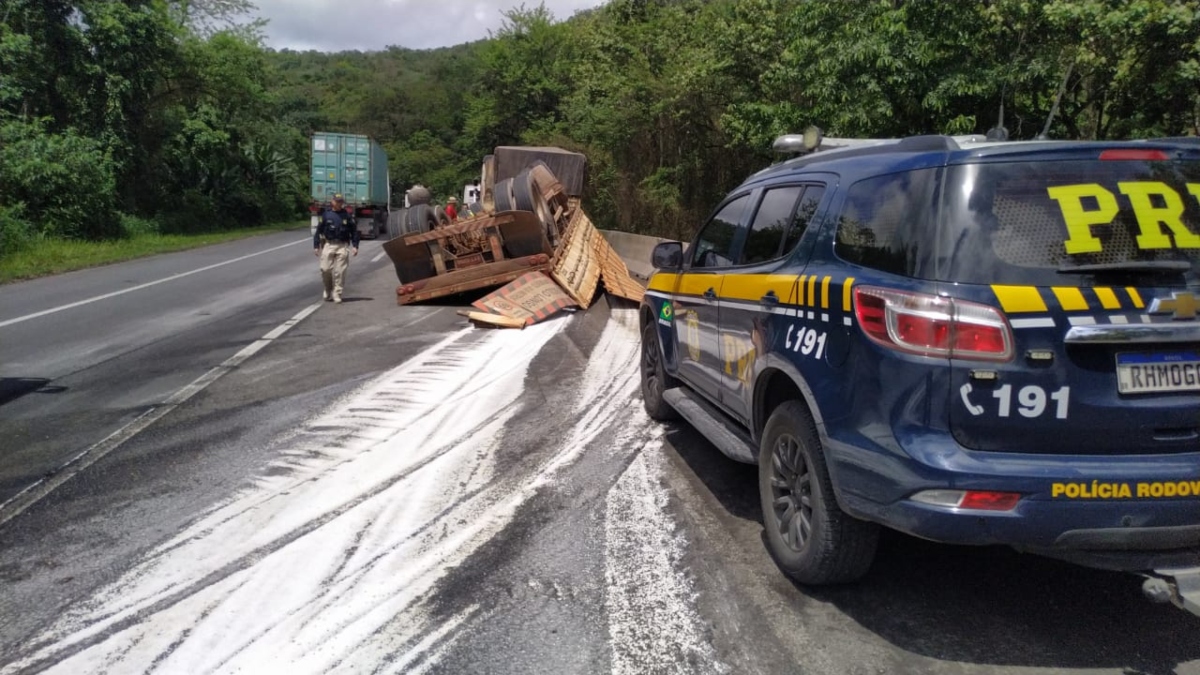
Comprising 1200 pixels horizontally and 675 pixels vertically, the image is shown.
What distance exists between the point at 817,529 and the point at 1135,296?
5.02 feet

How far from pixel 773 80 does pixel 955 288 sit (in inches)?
562

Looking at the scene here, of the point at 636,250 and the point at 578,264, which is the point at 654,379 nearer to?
the point at 578,264

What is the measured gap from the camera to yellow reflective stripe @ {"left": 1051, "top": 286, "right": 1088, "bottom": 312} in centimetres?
325

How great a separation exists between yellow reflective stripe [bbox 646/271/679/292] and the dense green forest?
8.85ft

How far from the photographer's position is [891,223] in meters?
3.72

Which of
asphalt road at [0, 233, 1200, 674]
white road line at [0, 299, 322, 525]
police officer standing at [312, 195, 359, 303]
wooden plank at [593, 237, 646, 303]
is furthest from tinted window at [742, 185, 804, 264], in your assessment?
police officer standing at [312, 195, 359, 303]

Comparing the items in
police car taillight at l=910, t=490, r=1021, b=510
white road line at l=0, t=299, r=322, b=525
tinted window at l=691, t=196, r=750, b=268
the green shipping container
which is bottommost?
white road line at l=0, t=299, r=322, b=525

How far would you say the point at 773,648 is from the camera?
361cm

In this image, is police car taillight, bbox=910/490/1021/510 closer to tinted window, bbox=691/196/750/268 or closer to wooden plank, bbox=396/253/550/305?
tinted window, bbox=691/196/750/268

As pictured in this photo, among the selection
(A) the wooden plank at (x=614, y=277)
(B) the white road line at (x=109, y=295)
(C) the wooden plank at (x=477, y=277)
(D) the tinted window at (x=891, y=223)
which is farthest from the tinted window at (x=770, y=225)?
(B) the white road line at (x=109, y=295)

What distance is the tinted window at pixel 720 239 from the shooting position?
5570 millimetres

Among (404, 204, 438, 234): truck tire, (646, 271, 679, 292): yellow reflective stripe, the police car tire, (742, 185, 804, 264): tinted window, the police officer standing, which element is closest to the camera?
the police car tire

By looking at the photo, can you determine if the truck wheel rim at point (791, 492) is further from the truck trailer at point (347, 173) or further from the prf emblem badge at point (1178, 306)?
the truck trailer at point (347, 173)

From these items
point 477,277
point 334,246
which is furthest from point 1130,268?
point 334,246
